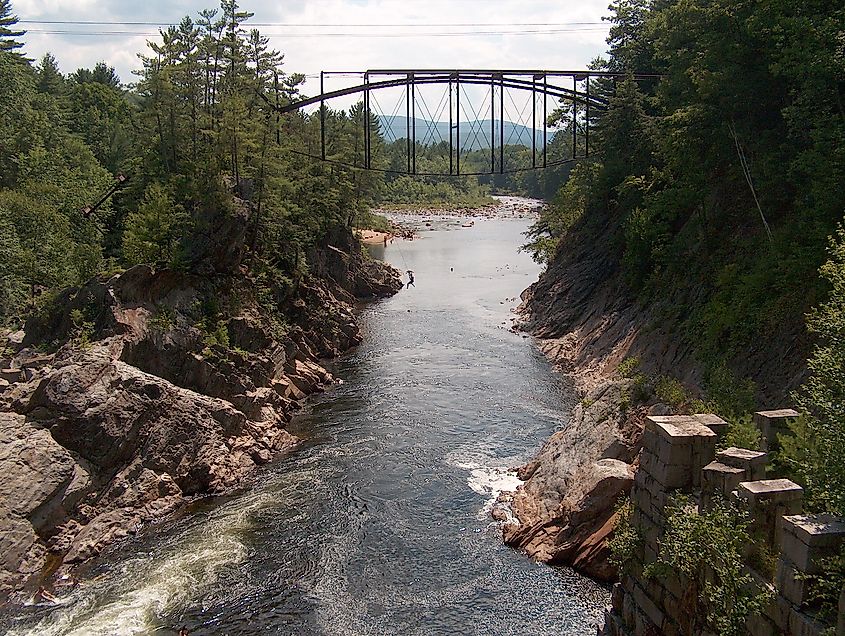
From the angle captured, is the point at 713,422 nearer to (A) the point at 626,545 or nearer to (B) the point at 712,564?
(A) the point at 626,545

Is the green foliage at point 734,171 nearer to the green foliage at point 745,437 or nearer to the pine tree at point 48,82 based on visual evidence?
the green foliage at point 745,437

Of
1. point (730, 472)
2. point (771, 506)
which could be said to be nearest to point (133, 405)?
point (730, 472)

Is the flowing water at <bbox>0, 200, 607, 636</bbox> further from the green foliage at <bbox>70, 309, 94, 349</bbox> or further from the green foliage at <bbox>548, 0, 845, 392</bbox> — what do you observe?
the green foliage at <bbox>70, 309, 94, 349</bbox>

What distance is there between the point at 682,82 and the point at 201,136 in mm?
28920

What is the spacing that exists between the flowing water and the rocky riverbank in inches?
60.6

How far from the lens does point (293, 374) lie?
41.3m

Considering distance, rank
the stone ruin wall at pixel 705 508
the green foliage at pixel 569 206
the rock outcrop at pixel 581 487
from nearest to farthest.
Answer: the stone ruin wall at pixel 705 508 < the rock outcrop at pixel 581 487 < the green foliage at pixel 569 206

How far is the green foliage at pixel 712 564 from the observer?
45.8 ft

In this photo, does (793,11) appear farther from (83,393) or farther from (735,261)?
(83,393)

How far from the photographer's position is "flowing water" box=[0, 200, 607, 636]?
20547 millimetres

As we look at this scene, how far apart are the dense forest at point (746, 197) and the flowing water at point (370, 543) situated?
339 inches

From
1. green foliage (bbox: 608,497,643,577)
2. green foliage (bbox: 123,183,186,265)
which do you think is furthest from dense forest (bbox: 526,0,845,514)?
green foliage (bbox: 123,183,186,265)

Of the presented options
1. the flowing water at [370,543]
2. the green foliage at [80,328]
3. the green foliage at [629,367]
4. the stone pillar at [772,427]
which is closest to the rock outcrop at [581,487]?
the flowing water at [370,543]

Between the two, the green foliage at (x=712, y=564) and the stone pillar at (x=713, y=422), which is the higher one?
the stone pillar at (x=713, y=422)
